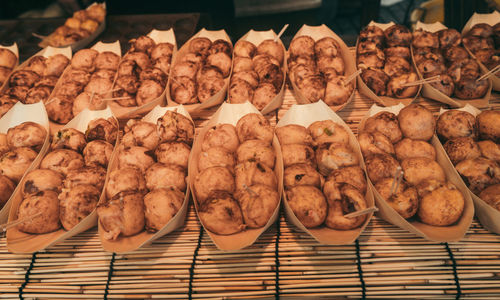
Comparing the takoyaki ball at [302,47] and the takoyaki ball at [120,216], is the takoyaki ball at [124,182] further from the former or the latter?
the takoyaki ball at [302,47]

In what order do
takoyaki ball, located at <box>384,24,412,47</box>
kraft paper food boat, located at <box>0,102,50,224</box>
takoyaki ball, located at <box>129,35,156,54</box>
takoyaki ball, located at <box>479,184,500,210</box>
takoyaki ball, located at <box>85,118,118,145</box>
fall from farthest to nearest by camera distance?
takoyaki ball, located at <box>129,35,156,54</box> < takoyaki ball, located at <box>384,24,412,47</box> < kraft paper food boat, located at <box>0,102,50,224</box> < takoyaki ball, located at <box>85,118,118,145</box> < takoyaki ball, located at <box>479,184,500,210</box>

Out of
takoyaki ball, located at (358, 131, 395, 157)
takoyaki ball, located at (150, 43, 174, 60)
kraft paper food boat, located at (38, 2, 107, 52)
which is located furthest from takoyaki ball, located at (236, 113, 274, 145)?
kraft paper food boat, located at (38, 2, 107, 52)

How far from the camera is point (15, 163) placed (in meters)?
2.37

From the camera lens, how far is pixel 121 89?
307 centimetres

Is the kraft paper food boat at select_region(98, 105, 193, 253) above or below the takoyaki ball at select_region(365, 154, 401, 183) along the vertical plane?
below

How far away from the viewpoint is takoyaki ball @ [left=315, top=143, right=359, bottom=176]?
2.21 meters

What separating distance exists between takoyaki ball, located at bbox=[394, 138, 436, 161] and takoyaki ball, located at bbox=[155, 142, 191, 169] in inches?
62.8

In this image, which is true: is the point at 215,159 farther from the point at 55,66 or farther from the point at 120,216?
the point at 55,66

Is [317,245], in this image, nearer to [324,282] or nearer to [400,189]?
[324,282]

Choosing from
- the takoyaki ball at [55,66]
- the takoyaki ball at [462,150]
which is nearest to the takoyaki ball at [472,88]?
the takoyaki ball at [462,150]

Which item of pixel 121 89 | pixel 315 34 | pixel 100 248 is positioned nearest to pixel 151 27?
pixel 121 89

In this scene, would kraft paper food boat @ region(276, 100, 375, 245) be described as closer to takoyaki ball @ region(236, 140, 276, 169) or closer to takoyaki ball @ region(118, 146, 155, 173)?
takoyaki ball @ region(236, 140, 276, 169)

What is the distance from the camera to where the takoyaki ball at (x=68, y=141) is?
251 centimetres

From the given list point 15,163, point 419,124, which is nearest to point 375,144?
point 419,124
